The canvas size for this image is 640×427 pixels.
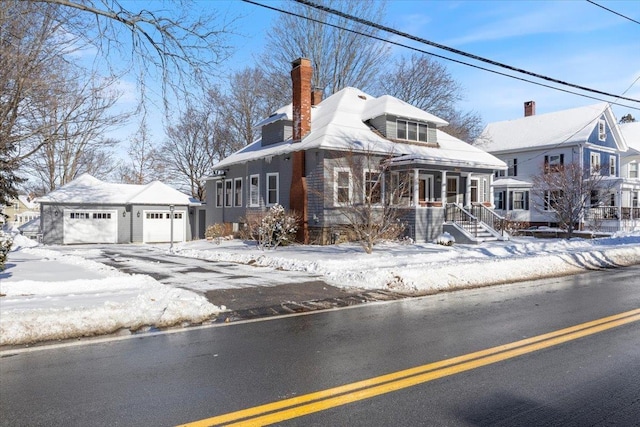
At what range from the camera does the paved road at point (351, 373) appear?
3.99 meters

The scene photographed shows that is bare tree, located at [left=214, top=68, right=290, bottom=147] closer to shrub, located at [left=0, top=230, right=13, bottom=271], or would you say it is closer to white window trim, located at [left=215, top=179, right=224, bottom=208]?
white window trim, located at [left=215, top=179, right=224, bottom=208]

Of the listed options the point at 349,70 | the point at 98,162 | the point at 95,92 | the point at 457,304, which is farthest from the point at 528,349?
the point at 98,162

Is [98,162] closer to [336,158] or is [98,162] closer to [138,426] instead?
[336,158]

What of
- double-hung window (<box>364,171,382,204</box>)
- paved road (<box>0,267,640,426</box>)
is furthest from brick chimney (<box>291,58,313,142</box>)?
paved road (<box>0,267,640,426</box>)

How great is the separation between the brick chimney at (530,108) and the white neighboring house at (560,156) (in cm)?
314

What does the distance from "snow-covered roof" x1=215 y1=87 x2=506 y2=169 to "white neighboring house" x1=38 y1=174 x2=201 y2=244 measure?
20.6 feet

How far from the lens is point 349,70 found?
39406 mm

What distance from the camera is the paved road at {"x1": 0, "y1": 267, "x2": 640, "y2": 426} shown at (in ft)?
13.1

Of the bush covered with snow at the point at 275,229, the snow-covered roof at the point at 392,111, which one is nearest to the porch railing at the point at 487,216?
the snow-covered roof at the point at 392,111

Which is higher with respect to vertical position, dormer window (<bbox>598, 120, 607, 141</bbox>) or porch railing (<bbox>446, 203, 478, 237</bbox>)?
dormer window (<bbox>598, 120, 607, 141</bbox>)

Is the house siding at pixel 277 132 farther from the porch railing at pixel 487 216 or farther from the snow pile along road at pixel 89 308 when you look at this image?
the snow pile along road at pixel 89 308

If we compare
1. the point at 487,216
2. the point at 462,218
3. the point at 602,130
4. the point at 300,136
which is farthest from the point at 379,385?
the point at 602,130

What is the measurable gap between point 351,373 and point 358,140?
17578 mm

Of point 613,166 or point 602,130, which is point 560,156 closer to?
point 602,130
